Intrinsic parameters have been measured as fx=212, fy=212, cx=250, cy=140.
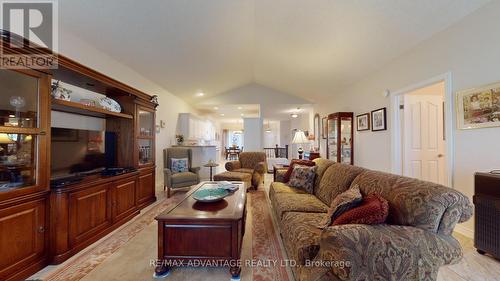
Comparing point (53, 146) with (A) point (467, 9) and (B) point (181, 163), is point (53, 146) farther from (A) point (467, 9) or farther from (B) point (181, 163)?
(A) point (467, 9)

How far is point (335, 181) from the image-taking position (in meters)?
2.44

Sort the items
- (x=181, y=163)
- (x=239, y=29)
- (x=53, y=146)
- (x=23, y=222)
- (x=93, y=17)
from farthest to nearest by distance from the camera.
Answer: (x=181, y=163) < (x=239, y=29) < (x=93, y=17) < (x=53, y=146) < (x=23, y=222)

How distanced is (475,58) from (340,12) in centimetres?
153

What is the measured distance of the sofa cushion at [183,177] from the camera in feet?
13.9

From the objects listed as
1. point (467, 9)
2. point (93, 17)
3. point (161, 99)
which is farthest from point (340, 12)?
point (161, 99)

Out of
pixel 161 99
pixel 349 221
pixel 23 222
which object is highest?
pixel 161 99

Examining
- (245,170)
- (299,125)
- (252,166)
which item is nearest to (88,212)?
(245,170)

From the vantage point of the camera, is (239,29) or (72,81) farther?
(239,29)

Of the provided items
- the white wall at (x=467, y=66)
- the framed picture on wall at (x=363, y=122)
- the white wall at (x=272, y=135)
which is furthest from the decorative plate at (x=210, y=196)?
the white wall at (x=272, y=135)

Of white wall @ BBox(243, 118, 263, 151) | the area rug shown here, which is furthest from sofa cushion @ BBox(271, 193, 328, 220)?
white wall @ BBox(243, 118, 263, 151)

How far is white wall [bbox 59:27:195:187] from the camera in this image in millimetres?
2631

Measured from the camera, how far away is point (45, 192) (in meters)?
1.91

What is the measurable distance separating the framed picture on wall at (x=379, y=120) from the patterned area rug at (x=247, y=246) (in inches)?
97.6

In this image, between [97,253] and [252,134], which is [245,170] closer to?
[252,134]
